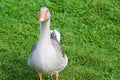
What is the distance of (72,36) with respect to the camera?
20.0ft

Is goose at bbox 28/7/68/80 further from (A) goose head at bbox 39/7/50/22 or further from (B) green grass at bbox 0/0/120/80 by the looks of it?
(B) green grass at bbox 0/0/120/80

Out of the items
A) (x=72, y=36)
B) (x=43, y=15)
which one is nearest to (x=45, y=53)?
(x=43, y=15)

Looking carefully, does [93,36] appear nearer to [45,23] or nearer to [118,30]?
[118,30]

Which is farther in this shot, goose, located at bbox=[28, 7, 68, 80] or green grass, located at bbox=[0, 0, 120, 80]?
green grass, located at bbox=[0, 0, 120, 80]

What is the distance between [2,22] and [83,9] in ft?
5.17

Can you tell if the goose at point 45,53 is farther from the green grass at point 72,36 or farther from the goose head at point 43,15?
the green grass at point 72,36

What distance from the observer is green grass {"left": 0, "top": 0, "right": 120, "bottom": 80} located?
5371 mm

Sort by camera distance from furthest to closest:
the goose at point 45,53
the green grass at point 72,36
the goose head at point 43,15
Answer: the green grass at point 72,36 → the goose at point 45,53 → the goose head at point 43,15

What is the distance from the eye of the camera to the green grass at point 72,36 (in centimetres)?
537

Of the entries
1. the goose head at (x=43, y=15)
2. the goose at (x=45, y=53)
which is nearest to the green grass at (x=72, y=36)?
the goose at (x=45, y=53)

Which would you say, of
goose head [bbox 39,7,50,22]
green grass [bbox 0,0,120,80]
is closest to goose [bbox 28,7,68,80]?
goose head [bbox 39,7,50,22]

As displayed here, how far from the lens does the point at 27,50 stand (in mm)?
5719

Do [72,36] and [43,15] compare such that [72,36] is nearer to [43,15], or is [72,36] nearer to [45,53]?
[45,53]

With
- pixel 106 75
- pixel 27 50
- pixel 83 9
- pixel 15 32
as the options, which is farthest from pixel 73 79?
pixel 83 9
